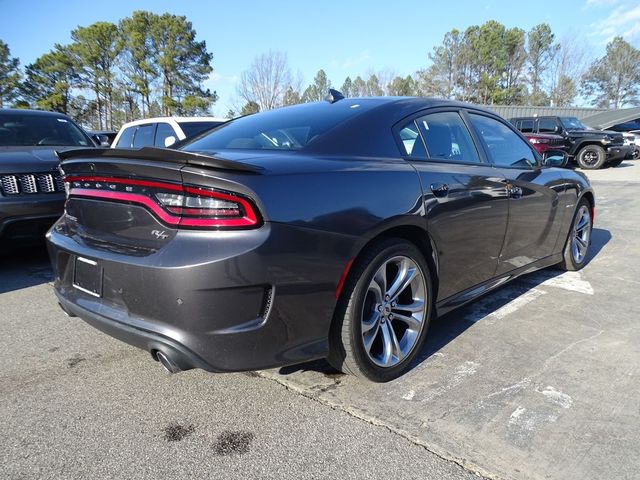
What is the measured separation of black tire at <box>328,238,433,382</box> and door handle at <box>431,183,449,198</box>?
1.15ft

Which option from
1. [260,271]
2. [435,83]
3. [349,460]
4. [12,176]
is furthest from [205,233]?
[435,83]

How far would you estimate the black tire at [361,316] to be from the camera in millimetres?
2252

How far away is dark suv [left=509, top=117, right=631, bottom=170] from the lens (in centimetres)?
1639

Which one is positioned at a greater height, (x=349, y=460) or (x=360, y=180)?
(x=360, y=180)

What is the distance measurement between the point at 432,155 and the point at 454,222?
44 centimetres

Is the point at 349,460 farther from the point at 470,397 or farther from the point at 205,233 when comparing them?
the point at 205,233

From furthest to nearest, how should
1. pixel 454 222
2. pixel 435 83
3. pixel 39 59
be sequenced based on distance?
pixel 435 83
pixel 39 59
pixel 454 222

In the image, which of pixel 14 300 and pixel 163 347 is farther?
pixel 14 300

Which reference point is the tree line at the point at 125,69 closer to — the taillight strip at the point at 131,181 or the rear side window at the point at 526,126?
the rear side window at the point at 526,126

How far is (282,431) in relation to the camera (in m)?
2.09

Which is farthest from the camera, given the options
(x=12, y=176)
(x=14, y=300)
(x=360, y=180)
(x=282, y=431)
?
(x=12, y=176)

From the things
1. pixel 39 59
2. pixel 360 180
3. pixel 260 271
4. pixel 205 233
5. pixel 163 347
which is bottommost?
pixel 163 347

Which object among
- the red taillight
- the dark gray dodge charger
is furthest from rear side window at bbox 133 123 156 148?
the red taillight

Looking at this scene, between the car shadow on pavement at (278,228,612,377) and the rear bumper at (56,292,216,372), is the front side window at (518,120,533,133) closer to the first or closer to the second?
the car shadow on pavement at (278,228,612,377)
